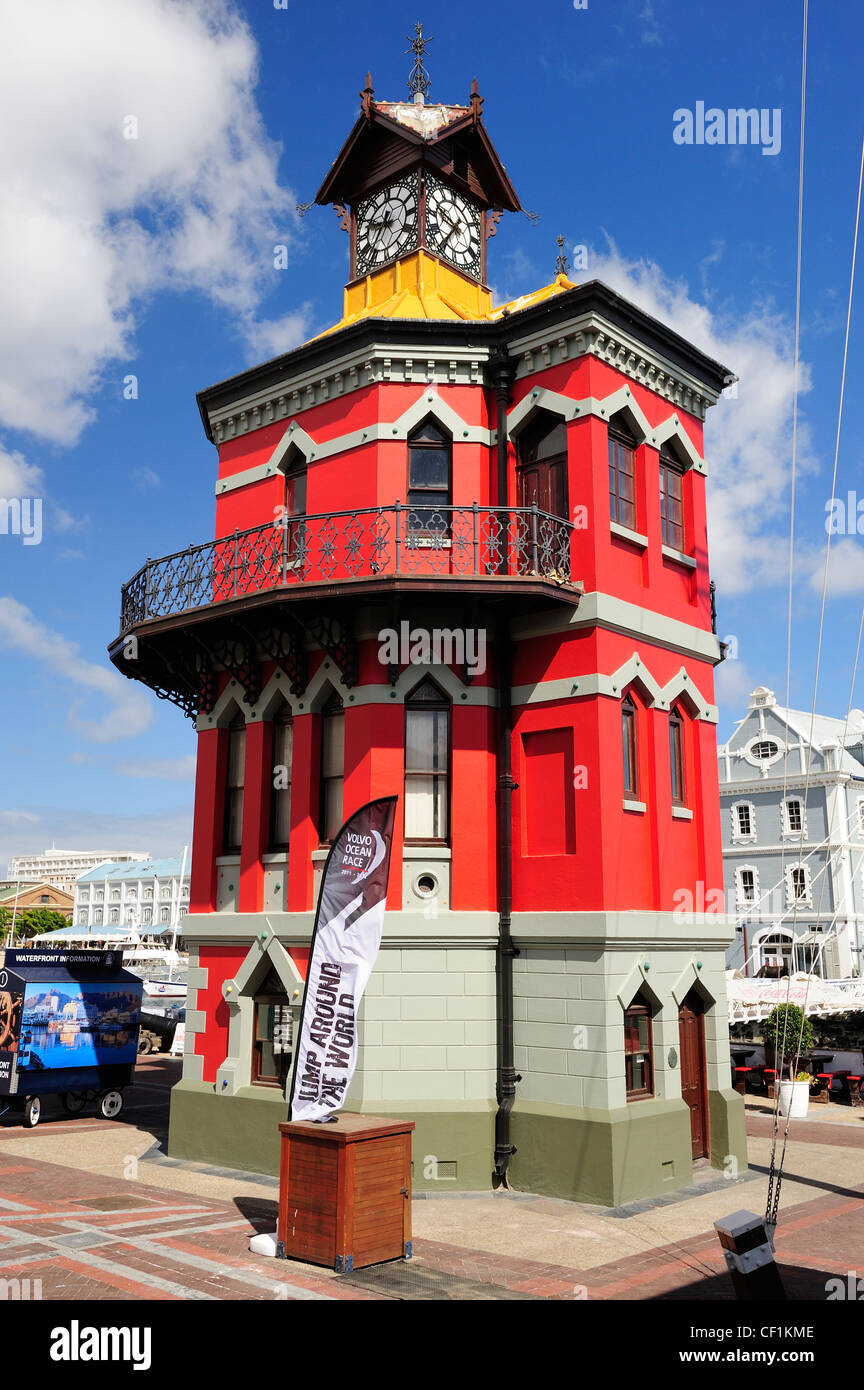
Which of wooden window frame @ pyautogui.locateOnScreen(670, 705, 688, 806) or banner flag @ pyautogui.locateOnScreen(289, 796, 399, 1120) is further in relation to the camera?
wooden window frame @ pyautogui.locateOnScreen(670, 705, 688, 806)

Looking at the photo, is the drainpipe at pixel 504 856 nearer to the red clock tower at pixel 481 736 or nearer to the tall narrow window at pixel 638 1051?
the red clock tower at pixel 481 736

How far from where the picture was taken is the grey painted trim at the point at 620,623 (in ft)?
49.3

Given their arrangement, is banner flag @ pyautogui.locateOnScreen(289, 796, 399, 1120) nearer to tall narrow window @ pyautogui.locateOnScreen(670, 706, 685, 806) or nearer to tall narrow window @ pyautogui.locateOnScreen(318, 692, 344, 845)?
tall narrow window @ pyautogui.locateOnScreen(318, 692, 344, 845)

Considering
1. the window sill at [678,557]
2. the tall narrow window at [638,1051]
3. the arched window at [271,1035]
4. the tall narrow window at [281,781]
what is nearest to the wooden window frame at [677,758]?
the window sill at [678,557]

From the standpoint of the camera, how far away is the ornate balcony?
Answer: 14.6m

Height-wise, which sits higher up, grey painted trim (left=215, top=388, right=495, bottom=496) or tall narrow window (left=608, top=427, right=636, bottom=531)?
grey painted trim (left=215, top=388, right=495, bottom=496)

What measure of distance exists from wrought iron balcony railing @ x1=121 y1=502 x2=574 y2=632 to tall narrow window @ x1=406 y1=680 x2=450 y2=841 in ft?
6.24

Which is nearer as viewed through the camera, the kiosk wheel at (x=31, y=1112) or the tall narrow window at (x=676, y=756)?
the tall narrow window at (x=676, y=756)

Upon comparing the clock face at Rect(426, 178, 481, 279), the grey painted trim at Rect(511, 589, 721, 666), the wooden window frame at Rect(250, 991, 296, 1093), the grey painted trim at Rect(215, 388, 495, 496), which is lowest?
the wooden window frame at Rect(250, 991, 296, 1093)

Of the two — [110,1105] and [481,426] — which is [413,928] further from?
[110,1105]

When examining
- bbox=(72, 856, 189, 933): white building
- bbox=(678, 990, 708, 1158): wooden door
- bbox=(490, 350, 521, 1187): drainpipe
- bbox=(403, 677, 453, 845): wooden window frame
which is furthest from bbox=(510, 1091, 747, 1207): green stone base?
bbox=(72, 856, 189, 933): white building

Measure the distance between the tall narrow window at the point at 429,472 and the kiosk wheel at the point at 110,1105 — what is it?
12.9m

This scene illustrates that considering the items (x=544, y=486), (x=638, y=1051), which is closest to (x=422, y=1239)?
(x=638, y=1051)
